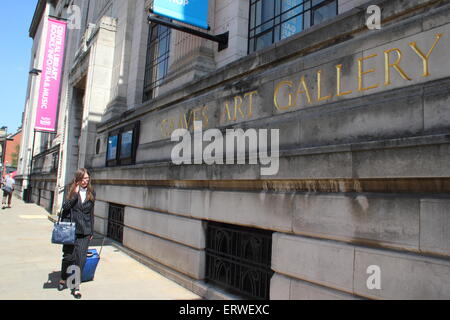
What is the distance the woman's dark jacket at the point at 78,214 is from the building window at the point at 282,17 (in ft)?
16.5

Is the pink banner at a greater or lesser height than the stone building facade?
greater

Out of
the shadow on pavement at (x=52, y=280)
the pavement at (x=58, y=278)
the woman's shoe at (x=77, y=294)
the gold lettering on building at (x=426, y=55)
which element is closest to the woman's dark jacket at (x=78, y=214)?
the woman's shoe at (x=77, y=294)

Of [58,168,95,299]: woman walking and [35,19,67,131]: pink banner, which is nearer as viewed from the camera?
[58,168,95,299]: woman walking

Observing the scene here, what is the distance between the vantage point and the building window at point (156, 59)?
11.7 m

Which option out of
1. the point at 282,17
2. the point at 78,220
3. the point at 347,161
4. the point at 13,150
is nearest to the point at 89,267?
the point at 78,220

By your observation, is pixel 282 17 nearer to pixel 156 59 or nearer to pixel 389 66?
pixel 389 66

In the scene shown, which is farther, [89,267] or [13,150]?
[13,150]

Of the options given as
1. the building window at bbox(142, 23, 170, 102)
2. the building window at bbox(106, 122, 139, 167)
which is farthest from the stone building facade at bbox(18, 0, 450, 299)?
the building window at bbox(142, 23, 170, 102)

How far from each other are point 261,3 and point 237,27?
2.80ft

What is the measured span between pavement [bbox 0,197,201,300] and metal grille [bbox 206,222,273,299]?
0.68 meters

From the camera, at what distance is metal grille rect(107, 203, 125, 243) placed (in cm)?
1050

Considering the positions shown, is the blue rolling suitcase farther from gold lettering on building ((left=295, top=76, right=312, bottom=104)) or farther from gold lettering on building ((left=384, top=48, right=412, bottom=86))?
gold lettering on building ((left=384, top=48, right=412, bottom=86))

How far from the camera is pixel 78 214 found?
5848mm

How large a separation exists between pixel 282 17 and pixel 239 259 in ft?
16.6
